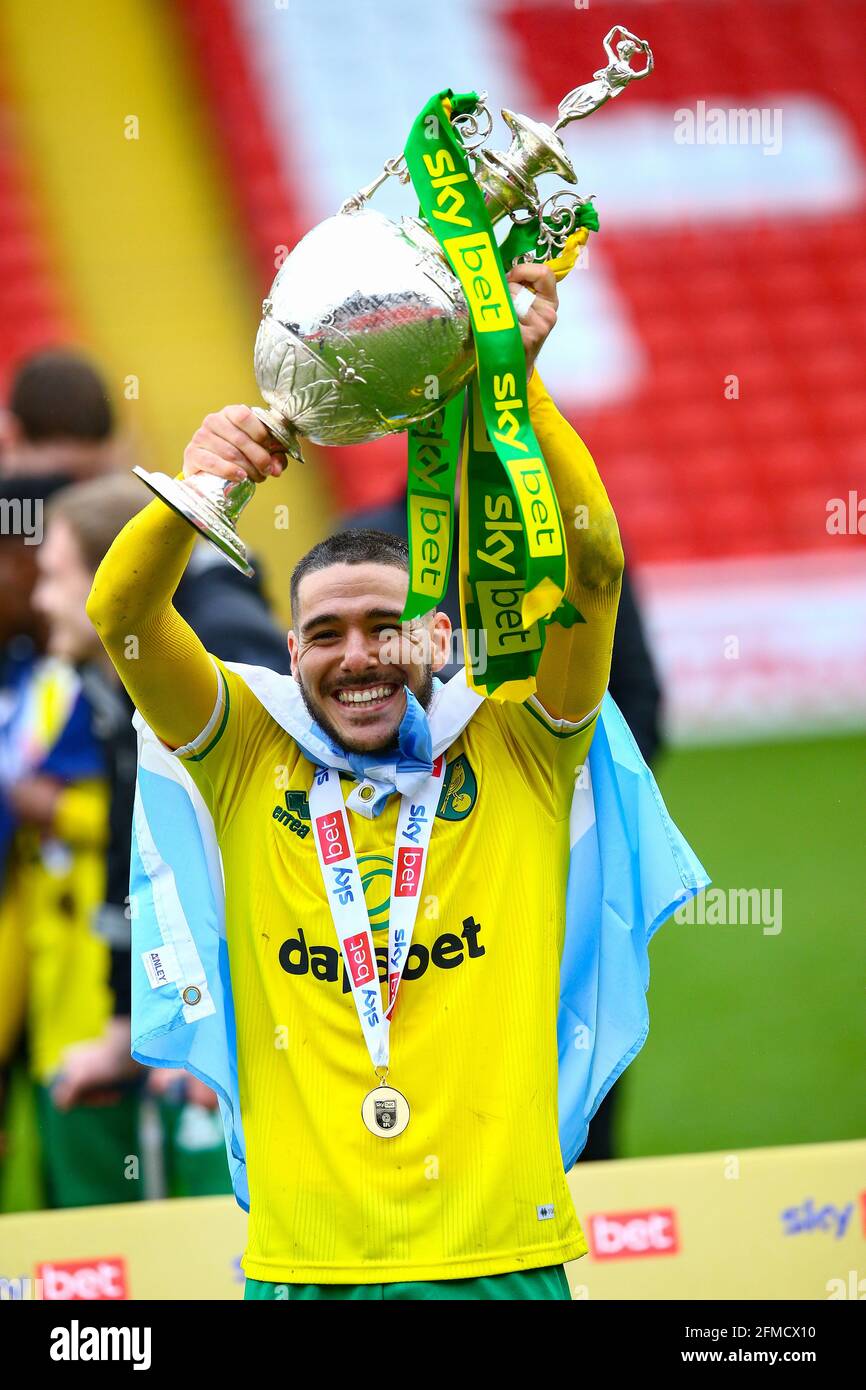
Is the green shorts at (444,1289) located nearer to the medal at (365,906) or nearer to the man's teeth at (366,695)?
the medal at (365,906)

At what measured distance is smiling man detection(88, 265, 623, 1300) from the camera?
2.58 meters

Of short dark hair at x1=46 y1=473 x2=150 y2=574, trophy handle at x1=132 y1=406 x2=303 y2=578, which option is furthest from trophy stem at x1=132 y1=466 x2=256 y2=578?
short dark hair at x1=46 y1=473 x2=150 y2=574

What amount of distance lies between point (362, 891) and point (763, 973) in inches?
188

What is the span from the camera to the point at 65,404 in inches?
207

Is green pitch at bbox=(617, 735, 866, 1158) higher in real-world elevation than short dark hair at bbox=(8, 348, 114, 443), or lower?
lower

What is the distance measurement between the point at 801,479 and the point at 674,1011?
4.96 metres

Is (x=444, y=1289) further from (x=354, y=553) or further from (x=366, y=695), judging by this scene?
(x=354, y=553)

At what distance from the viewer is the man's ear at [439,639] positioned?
114 inches

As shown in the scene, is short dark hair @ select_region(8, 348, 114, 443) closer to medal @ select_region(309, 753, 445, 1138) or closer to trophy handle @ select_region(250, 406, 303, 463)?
medal @ select_region(309, 753, 445, 1138)

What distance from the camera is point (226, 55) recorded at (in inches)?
445

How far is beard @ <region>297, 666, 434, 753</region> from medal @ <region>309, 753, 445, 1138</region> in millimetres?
62

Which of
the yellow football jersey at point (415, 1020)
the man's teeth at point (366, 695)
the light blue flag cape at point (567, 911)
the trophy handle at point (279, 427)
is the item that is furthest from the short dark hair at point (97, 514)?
the trophy handle at point (279, 427)

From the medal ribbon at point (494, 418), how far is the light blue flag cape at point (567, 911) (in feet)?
0.65

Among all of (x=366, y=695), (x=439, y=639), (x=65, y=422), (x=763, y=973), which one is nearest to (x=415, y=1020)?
(x=366, y=695)
